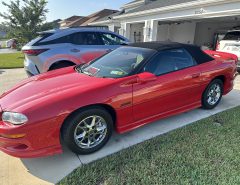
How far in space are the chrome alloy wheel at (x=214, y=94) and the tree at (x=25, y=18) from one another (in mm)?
19003

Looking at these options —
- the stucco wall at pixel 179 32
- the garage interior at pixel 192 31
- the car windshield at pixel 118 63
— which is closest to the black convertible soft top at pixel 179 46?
the car windshield at pixel 118 63

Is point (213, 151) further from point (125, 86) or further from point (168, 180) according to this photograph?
point (125, 86)

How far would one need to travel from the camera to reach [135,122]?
317 cm

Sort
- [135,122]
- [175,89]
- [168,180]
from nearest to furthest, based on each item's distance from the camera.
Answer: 1. [168,180]
2. [135,122]
3. [175,89]

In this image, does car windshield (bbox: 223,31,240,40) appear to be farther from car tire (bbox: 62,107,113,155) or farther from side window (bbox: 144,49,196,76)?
car tire (bbox: 62,107,113,155)

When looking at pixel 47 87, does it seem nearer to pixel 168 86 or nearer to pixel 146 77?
pixel 146 77

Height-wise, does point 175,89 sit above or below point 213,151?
above

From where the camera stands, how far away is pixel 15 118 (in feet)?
7.88

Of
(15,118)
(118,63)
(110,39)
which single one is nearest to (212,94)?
(118,63)

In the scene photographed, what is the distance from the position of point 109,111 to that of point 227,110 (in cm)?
266

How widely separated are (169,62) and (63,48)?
10.6 ft

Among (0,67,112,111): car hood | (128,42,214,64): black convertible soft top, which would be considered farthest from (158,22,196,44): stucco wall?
(0,67,112,111): car hood

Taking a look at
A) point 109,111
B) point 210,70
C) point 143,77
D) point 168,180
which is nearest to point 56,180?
point 109,111

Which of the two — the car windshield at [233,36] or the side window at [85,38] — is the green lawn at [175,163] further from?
the car windshield at [233,36]
